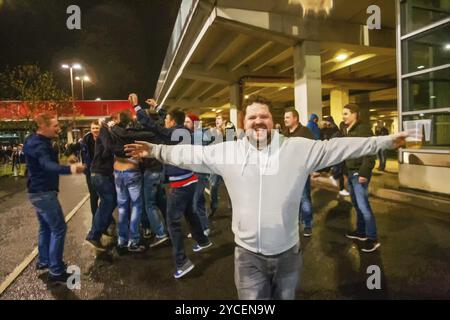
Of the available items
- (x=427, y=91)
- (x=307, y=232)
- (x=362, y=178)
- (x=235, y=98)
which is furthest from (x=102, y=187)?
(x=235, y=98)

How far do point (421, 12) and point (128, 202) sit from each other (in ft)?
25.3

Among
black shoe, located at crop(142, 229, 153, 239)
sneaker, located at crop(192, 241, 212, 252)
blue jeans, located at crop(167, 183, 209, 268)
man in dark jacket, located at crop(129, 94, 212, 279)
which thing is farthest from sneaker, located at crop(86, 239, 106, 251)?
blue jeans, located at crop(167, 183, 209, 268)

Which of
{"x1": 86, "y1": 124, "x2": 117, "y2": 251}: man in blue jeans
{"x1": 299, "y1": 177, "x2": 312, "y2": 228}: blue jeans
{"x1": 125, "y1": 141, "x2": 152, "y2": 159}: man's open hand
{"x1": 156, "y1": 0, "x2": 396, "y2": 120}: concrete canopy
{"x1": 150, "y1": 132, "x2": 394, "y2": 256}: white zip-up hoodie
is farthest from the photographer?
{"x1": 156, "y1": 0, "x2": 396, "y2": 120}: concrete canopy

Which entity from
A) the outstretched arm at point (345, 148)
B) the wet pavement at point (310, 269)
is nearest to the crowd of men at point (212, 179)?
the outstretched arm at point (345, 148)

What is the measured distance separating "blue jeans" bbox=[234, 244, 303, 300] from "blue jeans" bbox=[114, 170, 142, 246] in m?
2.75

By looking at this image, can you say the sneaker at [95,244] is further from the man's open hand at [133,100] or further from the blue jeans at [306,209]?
the blue jeans at [306,209]

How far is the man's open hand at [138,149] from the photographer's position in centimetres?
230

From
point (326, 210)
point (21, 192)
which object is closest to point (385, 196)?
point (326, 210)

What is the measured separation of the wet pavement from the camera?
3455 mm

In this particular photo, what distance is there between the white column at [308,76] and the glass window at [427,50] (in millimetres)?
3009

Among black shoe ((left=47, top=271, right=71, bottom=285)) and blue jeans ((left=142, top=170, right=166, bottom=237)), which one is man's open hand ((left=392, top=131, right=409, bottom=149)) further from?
black shoe ((left=47, top=271, right=71, bottom=285))

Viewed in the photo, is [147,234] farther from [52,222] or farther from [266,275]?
[266,275]

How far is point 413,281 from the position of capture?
360cm

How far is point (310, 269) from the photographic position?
157 inches
